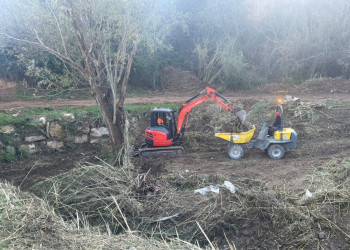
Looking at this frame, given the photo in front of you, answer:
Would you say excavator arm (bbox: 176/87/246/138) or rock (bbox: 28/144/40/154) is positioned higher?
excavator arm (bbox: 176/87/246/138)

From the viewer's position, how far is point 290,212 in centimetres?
543

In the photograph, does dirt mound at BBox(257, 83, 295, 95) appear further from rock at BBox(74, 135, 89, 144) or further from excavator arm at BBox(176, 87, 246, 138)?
rock at BBox(74, 135, 89, 144)

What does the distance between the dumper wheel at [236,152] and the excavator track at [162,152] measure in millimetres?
1623

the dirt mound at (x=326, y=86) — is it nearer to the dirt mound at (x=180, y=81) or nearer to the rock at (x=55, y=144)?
the dirt mound at (x=180, y=81)

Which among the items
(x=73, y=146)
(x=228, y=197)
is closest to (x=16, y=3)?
(x=73, y=146)

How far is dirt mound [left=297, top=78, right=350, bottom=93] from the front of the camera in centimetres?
1483

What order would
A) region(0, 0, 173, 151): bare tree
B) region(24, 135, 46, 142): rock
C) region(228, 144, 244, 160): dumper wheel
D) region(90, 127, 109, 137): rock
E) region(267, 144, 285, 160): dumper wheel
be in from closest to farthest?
region(0, 0, 173, 151): bare tree
region(267, 144, 285, 160): dumper wheel
region(228, 144, 244, 160): dumper wheel
region(24, 135, 46, 142): rock
region(90, 127, 109, 137): rock

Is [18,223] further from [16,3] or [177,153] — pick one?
[16,3]

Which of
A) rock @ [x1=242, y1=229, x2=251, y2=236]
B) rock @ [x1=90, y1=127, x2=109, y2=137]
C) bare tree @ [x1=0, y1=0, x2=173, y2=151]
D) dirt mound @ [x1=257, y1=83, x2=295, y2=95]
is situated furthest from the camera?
dirt mound @ [x1=257, y1=83, x2=295, y2=95]

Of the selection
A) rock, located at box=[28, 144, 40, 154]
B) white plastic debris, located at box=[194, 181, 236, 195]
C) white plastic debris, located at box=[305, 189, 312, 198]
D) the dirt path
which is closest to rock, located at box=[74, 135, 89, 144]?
rock, located at box=[28, 144, 40, 154]

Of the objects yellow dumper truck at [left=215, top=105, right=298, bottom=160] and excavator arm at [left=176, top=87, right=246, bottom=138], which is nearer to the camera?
yellow dumper truck at [left=215, top=105, right=298, bottom=160]

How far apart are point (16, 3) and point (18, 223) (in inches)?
279

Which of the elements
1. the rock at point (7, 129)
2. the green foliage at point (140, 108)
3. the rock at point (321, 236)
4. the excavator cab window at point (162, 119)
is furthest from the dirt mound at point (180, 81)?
the rock at point (321, 236)

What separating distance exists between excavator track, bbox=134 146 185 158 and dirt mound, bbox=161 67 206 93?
7921 mm
